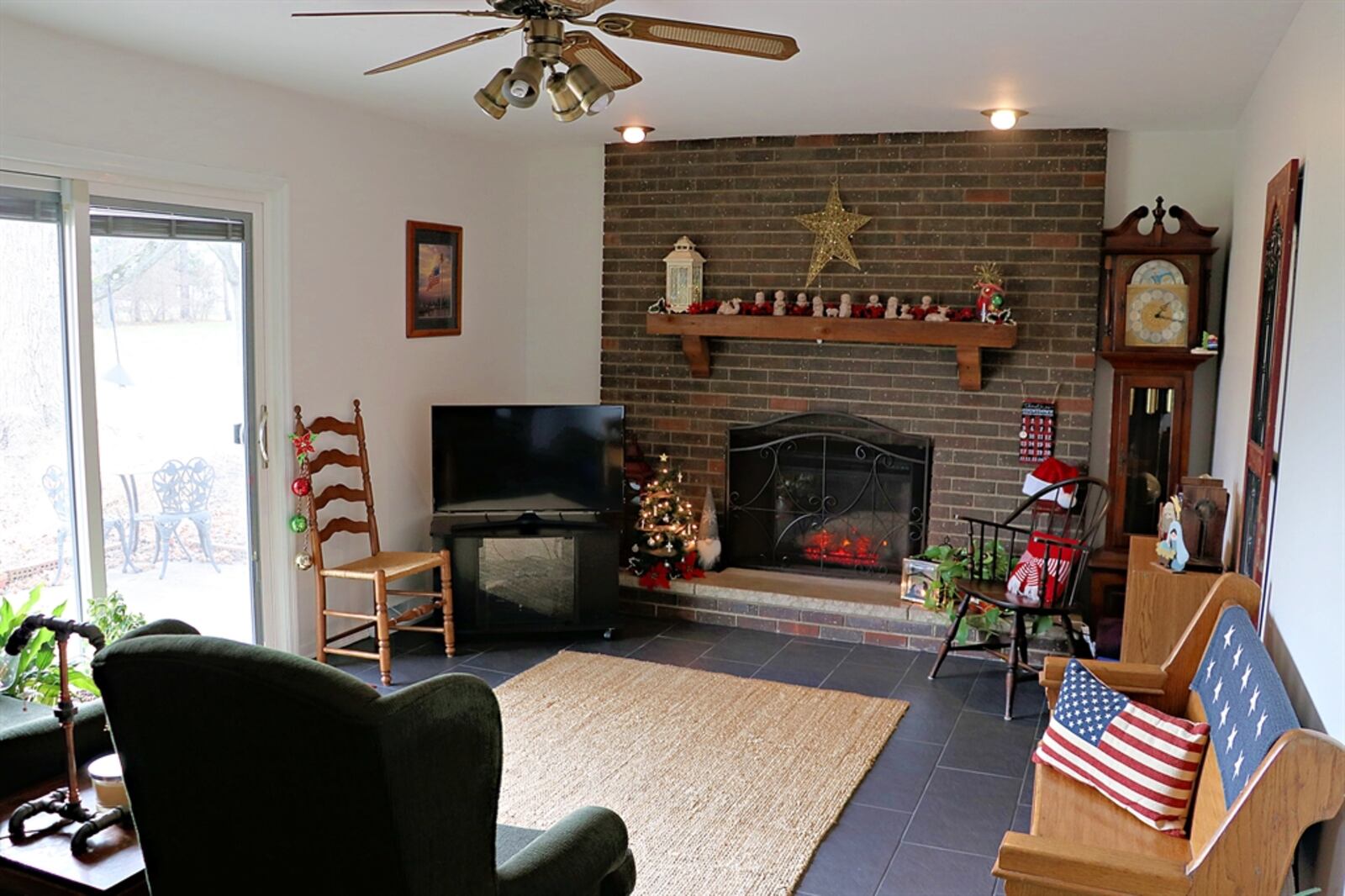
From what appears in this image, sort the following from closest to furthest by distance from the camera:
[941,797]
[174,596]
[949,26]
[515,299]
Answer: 1. [949,26]
2. [941,797]
3. [174,596]
4. [515,299]

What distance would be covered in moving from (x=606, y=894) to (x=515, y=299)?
14.3ft

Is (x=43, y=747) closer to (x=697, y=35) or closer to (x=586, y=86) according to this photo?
(x=586, y=86)

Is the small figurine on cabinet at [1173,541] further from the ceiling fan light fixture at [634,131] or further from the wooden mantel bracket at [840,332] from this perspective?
the ceiling fan light fixture at [634,131]

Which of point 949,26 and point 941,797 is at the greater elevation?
point 949,26

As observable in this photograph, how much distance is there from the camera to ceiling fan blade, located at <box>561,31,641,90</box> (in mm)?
2746

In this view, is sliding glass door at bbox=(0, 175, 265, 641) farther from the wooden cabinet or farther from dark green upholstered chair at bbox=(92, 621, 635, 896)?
the wooden cabinet

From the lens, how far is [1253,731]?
208cm

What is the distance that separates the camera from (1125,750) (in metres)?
→ 2.68

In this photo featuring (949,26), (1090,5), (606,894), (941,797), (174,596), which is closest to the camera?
(606,894)

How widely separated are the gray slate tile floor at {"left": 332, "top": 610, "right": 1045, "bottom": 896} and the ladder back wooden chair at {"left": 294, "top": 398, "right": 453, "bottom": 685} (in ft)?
0.43

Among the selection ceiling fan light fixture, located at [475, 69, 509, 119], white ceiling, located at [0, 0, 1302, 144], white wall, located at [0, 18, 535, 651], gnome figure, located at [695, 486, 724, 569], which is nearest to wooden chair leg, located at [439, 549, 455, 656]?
white wall, located at [0, 18, 535, 651]

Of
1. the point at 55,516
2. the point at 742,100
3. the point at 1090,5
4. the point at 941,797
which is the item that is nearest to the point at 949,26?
the point at 1090,5

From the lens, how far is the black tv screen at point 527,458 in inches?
207

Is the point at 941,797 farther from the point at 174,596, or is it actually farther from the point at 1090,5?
the point at 174,596
